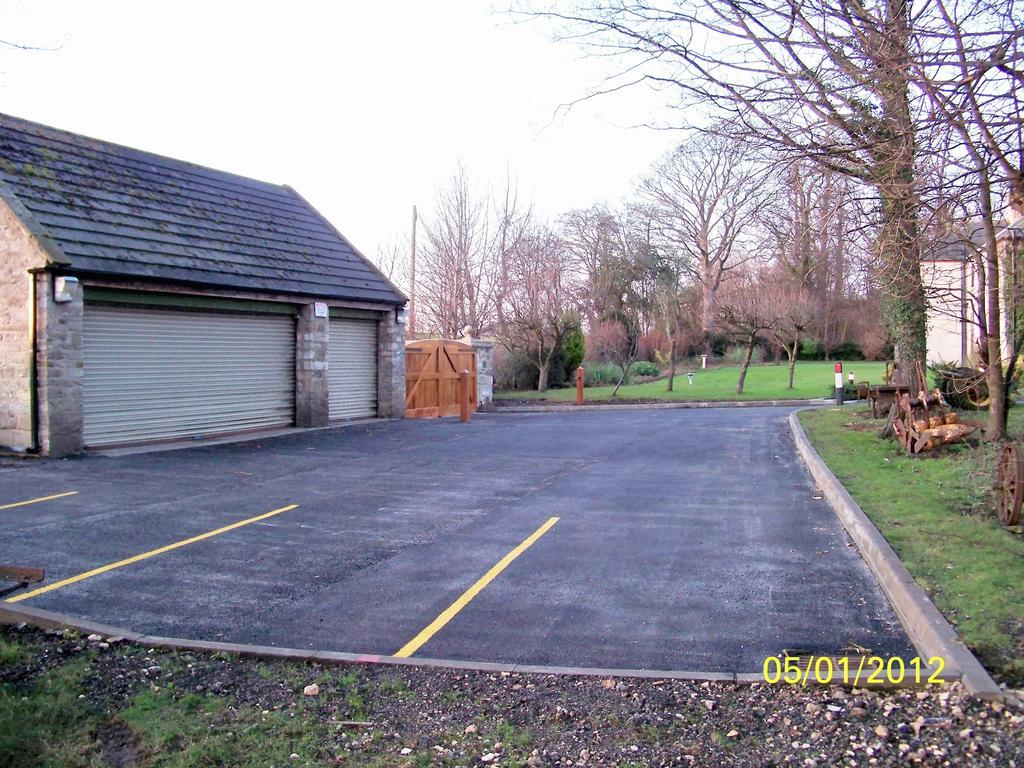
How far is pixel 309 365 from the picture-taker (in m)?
19.8

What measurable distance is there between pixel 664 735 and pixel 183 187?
58.2 feet

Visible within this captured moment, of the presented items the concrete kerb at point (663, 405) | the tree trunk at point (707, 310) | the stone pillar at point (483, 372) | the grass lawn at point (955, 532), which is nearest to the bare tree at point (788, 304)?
the concrete kerb at point (663, 405)

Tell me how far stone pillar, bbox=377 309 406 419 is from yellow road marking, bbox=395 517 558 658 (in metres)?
14.3

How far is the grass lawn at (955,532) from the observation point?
554 centimetres

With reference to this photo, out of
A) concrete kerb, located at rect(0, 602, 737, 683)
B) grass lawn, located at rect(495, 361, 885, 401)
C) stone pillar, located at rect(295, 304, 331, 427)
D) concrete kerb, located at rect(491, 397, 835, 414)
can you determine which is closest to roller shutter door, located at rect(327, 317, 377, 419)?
stone pillar, located at rect(295, 304, 331, 427)

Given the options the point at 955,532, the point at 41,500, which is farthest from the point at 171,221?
the point at 955,532

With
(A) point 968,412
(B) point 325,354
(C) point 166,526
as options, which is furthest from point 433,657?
(A) point 968,412

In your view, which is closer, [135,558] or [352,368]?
[135,558]

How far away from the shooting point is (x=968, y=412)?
61.9ft

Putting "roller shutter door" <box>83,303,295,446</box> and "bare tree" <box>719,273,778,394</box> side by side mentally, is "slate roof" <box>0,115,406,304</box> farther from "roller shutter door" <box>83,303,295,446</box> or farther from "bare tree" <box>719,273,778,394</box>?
"bare tree" <box>719,273,778,394</box>

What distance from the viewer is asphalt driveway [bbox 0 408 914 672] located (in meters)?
5.81

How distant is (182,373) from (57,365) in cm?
298

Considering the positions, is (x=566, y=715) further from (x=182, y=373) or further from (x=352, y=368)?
(x=352, y=368)

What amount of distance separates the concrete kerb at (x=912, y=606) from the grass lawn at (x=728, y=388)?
73.7ft
